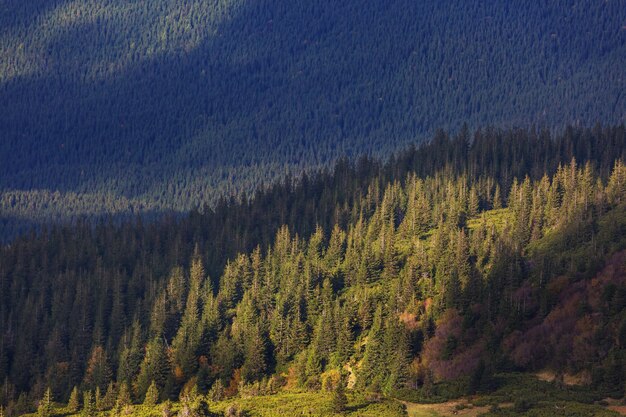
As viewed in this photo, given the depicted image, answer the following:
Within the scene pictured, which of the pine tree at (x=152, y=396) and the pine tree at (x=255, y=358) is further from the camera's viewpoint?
the pine tree at (x=255, y=358)

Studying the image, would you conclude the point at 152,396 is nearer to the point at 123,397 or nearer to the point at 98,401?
the point at 123,397

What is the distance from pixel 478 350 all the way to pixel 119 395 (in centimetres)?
4562

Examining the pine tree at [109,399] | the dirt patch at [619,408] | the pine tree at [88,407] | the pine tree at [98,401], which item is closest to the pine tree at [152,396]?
the pine tree at [109,399]

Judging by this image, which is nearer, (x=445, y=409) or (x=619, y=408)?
(x=619, y=408)

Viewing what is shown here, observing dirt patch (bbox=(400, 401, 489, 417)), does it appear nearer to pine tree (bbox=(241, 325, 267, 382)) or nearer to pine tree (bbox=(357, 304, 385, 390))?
pine tree (bbox=(357, 304, 385, 390))

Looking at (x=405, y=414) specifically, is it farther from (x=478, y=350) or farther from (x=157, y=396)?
(x=157, y=396)

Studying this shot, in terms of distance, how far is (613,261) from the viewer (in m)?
173

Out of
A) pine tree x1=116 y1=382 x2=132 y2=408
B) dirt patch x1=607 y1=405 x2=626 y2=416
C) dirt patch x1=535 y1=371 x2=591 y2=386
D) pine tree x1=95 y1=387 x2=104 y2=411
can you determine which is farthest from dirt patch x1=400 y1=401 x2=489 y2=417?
pine tree x1=95 y1=387 x2=104 y2=411

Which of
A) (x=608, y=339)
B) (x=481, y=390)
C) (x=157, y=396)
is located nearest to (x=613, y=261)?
(x=608, y=339)

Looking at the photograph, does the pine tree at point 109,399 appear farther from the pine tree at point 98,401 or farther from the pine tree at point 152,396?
the pine tree at point 152,396

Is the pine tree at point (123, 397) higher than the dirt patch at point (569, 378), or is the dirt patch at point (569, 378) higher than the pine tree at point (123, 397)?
the pine tree at point (123, 397)

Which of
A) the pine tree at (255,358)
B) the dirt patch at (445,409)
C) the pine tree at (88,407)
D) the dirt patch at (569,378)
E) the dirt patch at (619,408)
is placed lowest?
the dirt patch at (619,408)

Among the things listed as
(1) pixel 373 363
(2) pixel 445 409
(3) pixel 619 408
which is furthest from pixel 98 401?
(3) pixel 619 408

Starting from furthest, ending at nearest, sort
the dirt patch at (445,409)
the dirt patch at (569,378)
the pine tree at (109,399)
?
1. the pine tree at (109,399)
2. the dirt patch at (569,378)
3. the dirt patch at (445,409)
